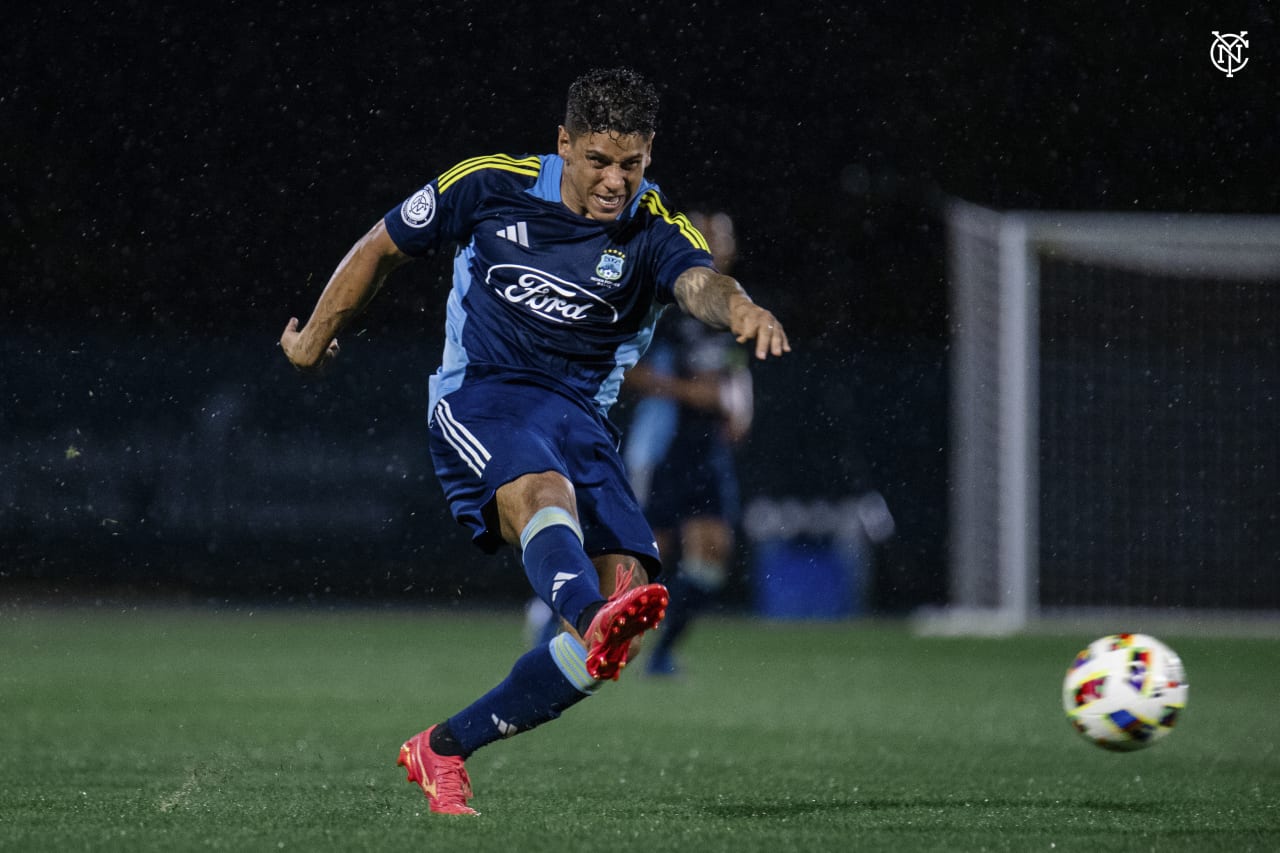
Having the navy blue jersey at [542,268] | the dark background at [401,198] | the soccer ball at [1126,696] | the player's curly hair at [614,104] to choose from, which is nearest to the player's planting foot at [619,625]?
the navy blue jersey at [542,268]

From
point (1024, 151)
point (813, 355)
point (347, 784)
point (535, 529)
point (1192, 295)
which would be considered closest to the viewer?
point (535, 529)

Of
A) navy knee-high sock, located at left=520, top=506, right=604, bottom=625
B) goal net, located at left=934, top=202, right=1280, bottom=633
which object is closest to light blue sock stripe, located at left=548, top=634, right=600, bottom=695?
navy knee-high sock, located at left=520, top=506, right=604, bottom=625

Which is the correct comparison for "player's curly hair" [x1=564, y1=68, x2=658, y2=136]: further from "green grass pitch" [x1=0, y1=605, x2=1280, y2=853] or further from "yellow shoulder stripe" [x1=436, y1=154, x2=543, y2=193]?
"green grass pitch" [x1=0, y1=605, x2=1280, y2=853]

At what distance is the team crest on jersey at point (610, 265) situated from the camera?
4.59 metres

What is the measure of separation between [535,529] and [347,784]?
1.23 m

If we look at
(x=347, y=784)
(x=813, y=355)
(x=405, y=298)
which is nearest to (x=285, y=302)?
(x=405, y=298)

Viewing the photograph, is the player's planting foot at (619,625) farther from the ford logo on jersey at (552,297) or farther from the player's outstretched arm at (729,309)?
the ford logo on jersey at (552,297)

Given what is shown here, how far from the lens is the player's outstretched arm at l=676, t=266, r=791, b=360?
12.6 feet

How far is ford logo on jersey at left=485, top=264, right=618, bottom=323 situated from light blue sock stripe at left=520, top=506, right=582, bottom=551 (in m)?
0.63

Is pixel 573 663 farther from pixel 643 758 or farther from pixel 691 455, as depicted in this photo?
pixel 691 455

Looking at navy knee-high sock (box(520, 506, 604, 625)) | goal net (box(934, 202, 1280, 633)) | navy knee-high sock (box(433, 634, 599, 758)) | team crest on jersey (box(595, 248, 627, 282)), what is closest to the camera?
navy knee-high sock (box(520, 506, 604, 625))

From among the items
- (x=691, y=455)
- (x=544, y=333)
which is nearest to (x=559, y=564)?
(x=544, y=333)

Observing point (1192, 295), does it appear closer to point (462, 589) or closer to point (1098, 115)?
point (462, 589)

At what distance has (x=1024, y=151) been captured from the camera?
76.8 feet
